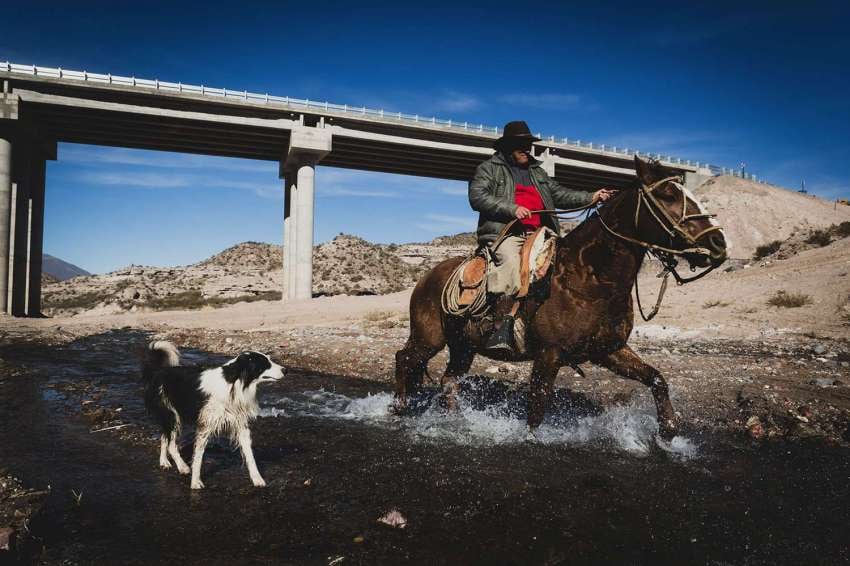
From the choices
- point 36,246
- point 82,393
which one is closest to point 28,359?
point 82,393

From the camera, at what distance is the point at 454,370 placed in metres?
6.59

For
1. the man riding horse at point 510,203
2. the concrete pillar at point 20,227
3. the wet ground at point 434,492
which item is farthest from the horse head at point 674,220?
the concrete pillar at point 20,227

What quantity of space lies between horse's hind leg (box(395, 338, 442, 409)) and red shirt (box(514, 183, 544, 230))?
1.87 meters

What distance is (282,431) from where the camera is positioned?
565 cm

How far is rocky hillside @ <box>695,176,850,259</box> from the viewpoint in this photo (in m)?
46.8

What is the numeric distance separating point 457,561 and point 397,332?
12408 millimetres

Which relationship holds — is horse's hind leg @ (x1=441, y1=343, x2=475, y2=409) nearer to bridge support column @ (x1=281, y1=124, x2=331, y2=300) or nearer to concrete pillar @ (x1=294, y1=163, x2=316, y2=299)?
bridge support column @ (x1=281, y1=124, x2=331, y2=300)

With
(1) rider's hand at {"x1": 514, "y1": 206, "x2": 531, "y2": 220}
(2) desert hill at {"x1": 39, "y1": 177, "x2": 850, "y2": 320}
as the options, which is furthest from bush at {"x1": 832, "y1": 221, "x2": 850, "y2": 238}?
(1) rider's hand at {"x1": 514, "y1": 206, "x2": 531, "y2": 220}

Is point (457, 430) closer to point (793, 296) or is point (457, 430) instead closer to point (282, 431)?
point (282, 431)

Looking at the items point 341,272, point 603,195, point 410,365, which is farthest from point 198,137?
point 603,195

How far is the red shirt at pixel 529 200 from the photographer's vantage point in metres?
5.71

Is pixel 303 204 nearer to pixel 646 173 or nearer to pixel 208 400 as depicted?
pixel 208 400

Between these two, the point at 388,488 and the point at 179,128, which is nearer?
the point at 388,488

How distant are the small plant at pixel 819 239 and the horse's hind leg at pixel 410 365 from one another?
90.7 feet
